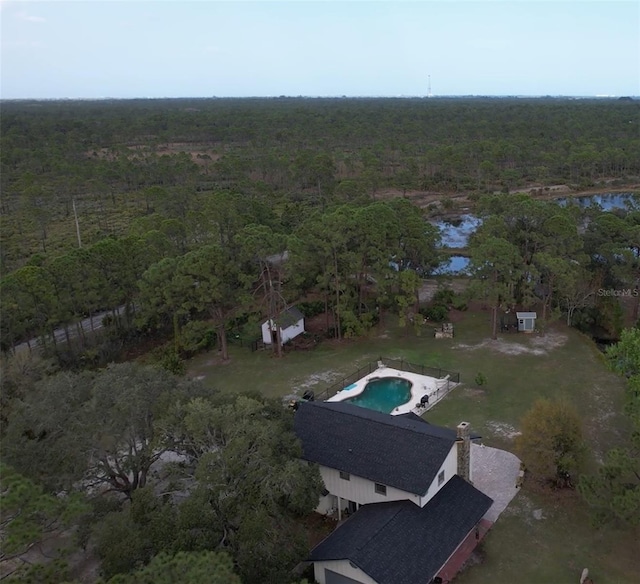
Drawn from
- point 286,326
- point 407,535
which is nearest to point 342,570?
point 407,535

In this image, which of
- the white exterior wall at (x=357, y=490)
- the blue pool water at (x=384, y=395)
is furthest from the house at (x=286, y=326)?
the white exterior wall at (x=357, y=490)

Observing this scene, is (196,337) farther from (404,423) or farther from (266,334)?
(404,423)

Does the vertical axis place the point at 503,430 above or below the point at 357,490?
below

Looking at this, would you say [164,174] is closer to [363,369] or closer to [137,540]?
[363,369]

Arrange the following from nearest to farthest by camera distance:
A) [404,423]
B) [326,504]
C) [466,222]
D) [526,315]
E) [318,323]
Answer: [326,504] → [404,423] → [526,315] → [318,323] → [466,222]

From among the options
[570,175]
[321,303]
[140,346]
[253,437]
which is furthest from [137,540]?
[570,175]

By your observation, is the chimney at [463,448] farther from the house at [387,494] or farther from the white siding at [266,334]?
the white siding at [266,334]

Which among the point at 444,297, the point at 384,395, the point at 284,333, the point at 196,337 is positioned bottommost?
the point at 384,395
